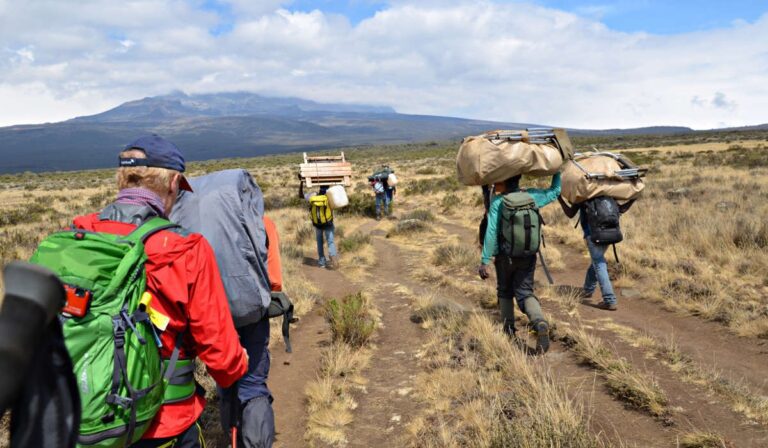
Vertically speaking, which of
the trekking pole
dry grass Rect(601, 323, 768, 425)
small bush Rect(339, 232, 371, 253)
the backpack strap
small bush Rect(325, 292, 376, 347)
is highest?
A: the backpack strap

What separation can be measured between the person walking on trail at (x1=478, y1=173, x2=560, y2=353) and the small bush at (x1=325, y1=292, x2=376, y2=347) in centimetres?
165

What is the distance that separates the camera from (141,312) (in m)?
1.66

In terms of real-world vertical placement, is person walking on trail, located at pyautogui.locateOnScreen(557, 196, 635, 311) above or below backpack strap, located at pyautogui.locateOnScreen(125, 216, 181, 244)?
below

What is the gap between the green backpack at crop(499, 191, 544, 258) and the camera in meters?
4.46

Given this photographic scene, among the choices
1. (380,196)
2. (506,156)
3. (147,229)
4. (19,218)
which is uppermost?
(506,156)

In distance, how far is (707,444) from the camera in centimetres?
299

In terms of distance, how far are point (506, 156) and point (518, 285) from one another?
1334 mm

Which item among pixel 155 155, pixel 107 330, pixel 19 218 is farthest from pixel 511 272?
pixel 19 218

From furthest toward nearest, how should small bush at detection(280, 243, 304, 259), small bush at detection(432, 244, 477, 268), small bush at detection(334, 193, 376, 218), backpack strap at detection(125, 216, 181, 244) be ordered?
small bush at detection(334, 193, 376, 218)
small bush at detection(280, 243, 304, 259)
small bush at detection(432, 244, 477, 268)
backpack strap at detection(125, 216, 181, 244)

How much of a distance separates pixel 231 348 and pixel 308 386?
103 inches

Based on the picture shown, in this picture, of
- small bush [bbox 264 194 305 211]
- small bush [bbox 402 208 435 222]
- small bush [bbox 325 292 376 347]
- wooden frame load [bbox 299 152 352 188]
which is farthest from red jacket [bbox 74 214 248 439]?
small bush [bbox 264 194 305 211]

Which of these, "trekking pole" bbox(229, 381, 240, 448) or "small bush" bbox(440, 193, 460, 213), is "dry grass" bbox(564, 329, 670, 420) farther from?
"small bush" bbox(440, 193, 460, 213)

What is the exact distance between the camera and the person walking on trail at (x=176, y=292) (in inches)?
69.3

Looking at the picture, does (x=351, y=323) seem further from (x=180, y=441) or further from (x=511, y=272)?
(x=180, y=441)
